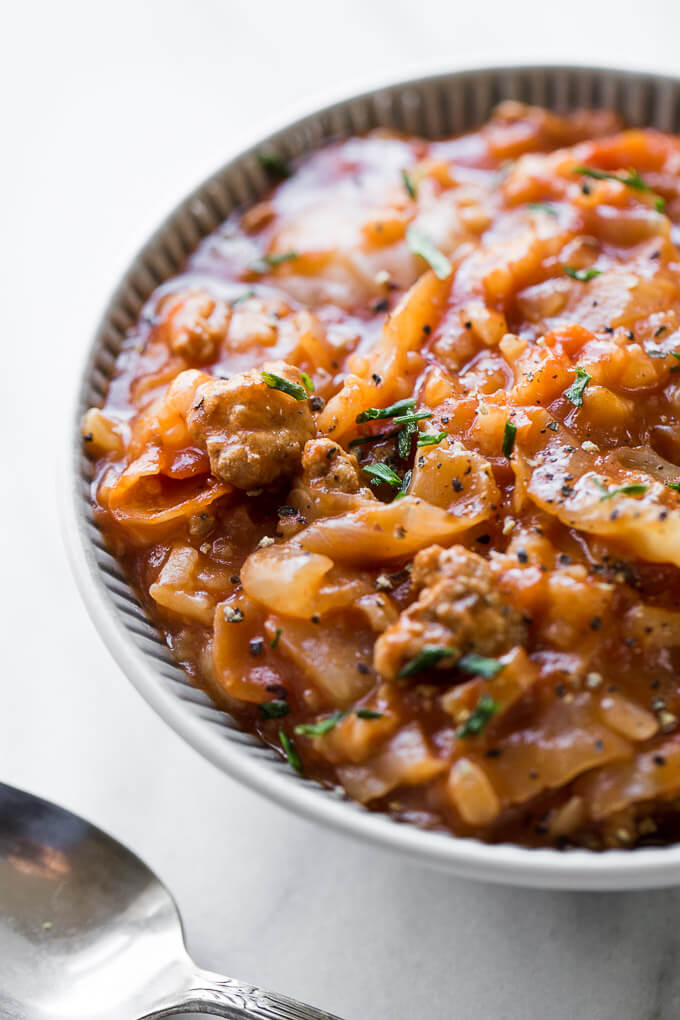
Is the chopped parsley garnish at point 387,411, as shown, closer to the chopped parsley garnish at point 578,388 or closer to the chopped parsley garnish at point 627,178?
the chopped parsley garnish at point 578,388

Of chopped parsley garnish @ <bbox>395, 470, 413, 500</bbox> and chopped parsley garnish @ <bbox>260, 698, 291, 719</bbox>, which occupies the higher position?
chopped parsley garnish @ <bbox>395, 470, 413, 500</bbox>

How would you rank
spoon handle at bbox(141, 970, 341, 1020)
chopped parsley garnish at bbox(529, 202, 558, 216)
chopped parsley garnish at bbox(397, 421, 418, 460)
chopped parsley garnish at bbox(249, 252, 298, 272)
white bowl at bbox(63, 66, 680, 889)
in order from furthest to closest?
chopped parsley garnish at bbox(249, 252, 298, 272) → chopped parsley garnish at bbox(529, 202, 558, 216) → chopped parsley garnish at bbox(397, 421, 418, 460) → spoon handle at bbox(141, 970, 341, 1020) → white bowl at bbox(63, 66, 680, 889)

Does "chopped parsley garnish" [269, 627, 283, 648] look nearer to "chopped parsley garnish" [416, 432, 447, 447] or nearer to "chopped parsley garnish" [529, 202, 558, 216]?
"chopped parsley garnish" [416, 432, 447, 447]

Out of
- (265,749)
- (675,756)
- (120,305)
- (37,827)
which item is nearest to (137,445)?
(120,305)

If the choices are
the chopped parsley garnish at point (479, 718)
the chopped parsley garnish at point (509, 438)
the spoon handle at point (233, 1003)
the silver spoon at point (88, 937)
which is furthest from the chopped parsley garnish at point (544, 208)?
the spoon handle at point (233, 1003)

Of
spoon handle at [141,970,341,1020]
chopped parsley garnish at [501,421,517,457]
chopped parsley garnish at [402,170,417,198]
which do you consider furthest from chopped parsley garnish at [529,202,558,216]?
spoon handle at [141,970,341,1020]

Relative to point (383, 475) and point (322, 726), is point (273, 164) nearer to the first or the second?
point (383, 475)

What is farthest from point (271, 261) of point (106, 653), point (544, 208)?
point (106, 653)
